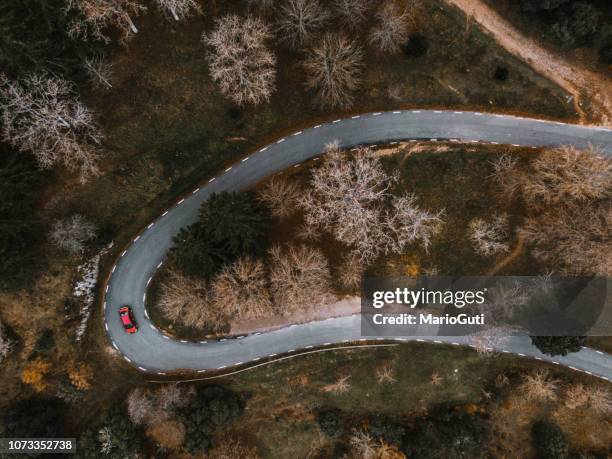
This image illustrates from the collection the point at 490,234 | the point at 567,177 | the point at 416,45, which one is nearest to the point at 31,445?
the point at 490,234

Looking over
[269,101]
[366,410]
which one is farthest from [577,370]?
[269,101]

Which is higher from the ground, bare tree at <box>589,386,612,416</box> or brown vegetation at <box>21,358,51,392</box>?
bare tree at <box>589,386,612,416</box>

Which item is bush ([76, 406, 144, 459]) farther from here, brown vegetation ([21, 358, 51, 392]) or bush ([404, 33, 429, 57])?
bush ([404, 33, 429, 57])

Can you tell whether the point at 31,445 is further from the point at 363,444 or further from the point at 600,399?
the point at 600,399

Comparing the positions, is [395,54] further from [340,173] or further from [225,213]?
[225,213]

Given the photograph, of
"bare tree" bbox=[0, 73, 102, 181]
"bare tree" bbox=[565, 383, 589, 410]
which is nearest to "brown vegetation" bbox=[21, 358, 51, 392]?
"bare tree" bbox=[0, 73, 102, 181]

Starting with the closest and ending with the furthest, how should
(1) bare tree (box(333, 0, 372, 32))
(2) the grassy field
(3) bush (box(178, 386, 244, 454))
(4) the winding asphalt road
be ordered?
1. (1) bare tree (box(333, 0, 372, 32))
2. (3) bush (box(178, 386, 244, 454))
3. (4) the winding asphalt road
4. (2) the grassy field

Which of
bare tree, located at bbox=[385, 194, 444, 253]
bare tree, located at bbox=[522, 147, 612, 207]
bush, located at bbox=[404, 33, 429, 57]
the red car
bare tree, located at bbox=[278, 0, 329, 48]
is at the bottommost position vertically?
the red car
